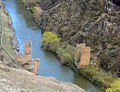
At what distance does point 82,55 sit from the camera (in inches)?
1460

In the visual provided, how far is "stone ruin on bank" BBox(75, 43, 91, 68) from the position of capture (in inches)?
1447

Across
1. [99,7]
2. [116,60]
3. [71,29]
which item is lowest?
[116,60]

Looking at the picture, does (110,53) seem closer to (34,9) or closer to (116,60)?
(116,60)

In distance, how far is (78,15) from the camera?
50.6m

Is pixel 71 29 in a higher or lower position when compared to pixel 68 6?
lower

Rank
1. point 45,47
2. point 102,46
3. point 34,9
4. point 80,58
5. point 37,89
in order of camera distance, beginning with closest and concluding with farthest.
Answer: point 37,89, point 80,58, point 102,46, point 45,47, point 34,9

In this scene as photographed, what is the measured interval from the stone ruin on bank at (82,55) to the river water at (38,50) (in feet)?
5.36

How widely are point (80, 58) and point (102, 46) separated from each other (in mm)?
5695

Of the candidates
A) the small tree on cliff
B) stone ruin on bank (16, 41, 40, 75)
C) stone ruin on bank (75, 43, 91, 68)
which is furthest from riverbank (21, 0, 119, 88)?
stone ruin on bank (16, 41, 40, 75)

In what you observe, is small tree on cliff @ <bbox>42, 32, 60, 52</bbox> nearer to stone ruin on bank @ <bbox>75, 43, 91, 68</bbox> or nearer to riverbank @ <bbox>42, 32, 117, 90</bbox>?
riverbank @ <bbox>42, 32, 117, 90</bbox>

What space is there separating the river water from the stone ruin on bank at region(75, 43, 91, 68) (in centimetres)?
163

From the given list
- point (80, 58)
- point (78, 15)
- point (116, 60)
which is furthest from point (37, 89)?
point (78, 15)

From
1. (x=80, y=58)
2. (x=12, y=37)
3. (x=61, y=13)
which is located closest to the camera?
(x=80, y=58)

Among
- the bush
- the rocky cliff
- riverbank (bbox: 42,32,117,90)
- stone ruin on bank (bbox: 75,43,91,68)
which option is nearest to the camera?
riverbank (bbox: 42,32,117,90)
